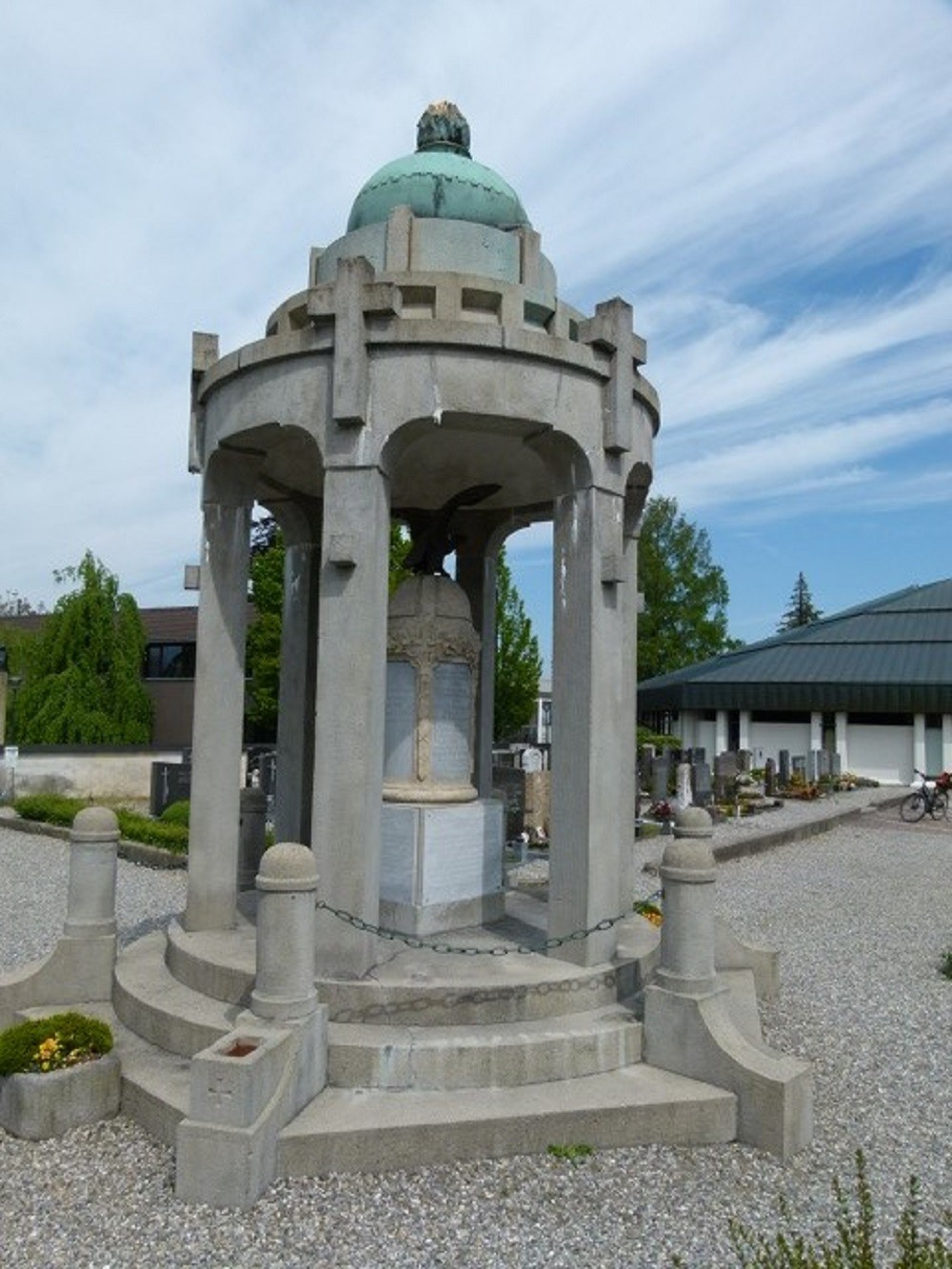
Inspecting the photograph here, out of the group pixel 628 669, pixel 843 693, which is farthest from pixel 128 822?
pixel 843 693

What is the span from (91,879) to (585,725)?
4.02 meters

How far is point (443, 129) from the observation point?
8422mm

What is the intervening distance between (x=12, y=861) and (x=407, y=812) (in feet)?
41.0

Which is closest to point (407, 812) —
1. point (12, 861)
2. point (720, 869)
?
point (720, 869)

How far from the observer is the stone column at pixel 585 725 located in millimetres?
6785

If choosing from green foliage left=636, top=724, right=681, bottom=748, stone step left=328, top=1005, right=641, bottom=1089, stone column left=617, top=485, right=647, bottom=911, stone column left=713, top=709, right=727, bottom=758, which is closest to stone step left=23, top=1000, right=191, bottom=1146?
stone step left=328, top=1005, right=641, bottom=1089

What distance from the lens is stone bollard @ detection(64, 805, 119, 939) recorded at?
7.14m

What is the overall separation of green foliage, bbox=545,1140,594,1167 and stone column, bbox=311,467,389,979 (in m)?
1.69

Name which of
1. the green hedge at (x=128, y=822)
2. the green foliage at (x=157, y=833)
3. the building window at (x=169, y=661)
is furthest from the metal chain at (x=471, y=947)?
the building window at (x=169, y=661)

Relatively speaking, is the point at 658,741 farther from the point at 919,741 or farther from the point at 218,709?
the point at 218,709

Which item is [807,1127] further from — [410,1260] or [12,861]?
[12,861]

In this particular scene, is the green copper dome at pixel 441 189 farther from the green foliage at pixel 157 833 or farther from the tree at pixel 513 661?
the tree at pixel 513 661

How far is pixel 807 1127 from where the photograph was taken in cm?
552

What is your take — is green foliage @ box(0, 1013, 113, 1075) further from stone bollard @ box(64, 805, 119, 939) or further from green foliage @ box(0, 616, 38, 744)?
green foliage @ box(0, 616, 38, 744)
